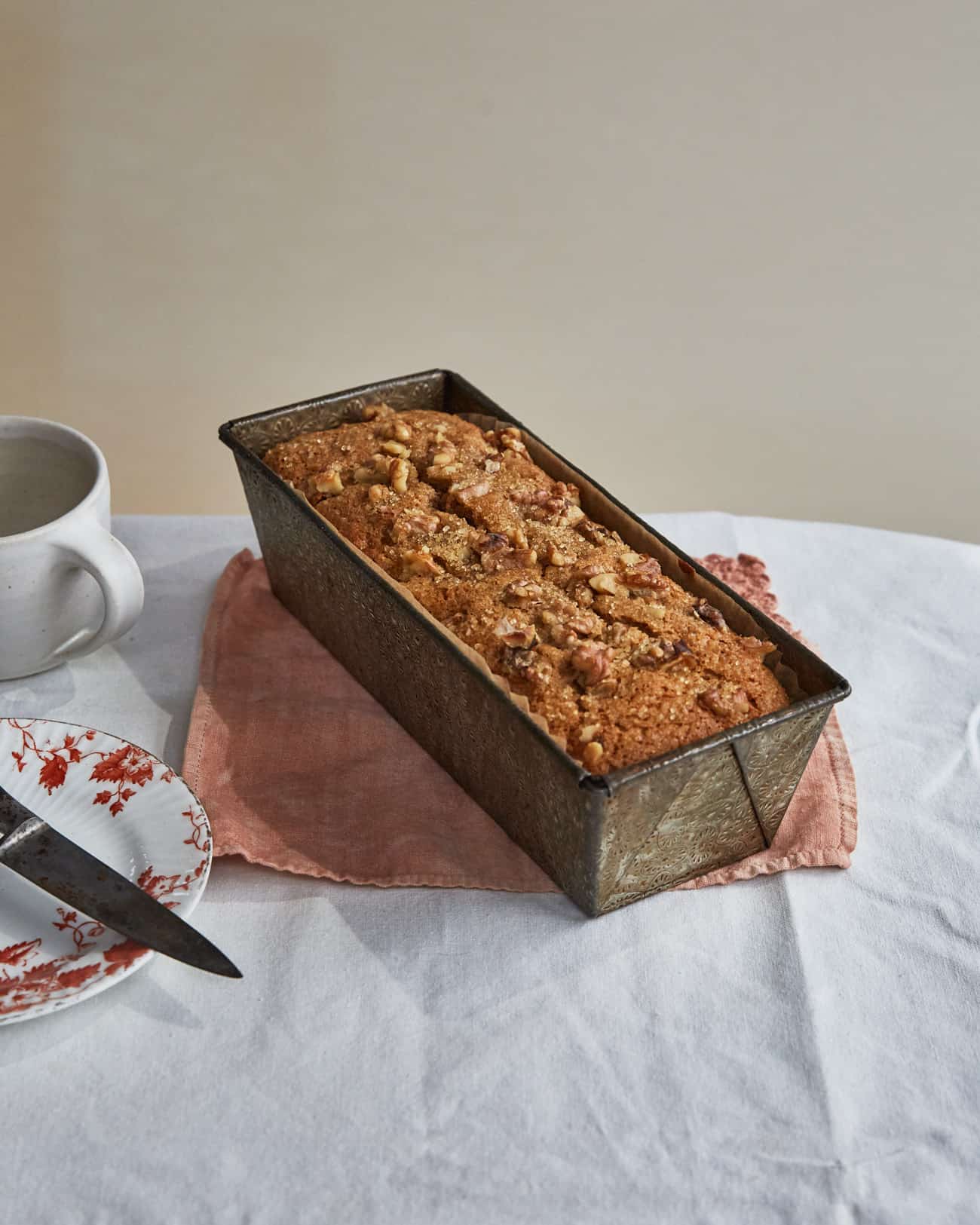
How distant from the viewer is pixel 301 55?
1.99 meters

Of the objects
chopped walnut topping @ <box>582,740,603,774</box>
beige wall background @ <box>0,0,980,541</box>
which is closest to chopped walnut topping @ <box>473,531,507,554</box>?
chopped walnut topping @ <box>582,740,603,774</box>

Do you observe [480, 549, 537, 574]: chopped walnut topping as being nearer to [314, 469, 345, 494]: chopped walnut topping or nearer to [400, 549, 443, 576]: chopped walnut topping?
[400, 549, 443, 576]: chopped walnut topping

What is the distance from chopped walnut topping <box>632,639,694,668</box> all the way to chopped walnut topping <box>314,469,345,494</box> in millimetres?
422

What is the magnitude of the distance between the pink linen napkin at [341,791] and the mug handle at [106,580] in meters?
0.11

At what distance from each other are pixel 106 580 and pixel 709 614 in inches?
24.5

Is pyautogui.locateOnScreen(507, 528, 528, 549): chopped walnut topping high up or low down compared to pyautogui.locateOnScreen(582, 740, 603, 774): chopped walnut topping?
up

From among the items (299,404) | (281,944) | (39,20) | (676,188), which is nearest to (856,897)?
(281,944)

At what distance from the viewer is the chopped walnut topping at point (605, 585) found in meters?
1.23

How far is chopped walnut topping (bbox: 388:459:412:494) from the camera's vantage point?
4.49ft

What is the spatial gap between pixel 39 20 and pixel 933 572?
1610 millimetres

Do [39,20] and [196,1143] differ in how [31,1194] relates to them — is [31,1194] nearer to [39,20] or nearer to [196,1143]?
[196,1143]

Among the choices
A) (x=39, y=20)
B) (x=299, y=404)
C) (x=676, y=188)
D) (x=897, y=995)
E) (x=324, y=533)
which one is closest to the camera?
(x=897, y=995)

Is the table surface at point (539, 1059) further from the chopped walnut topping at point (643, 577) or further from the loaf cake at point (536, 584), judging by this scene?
the chopped walnut topping at point (643, 577)


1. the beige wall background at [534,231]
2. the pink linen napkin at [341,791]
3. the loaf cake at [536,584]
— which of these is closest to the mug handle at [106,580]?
the pink linen napkin at [341,791]
